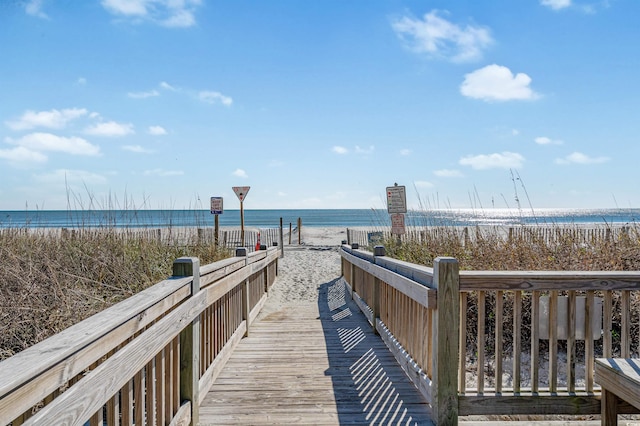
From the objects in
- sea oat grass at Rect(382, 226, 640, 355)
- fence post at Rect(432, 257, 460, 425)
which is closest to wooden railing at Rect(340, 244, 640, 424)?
fence post at Rect(432, 257, 460, 425)

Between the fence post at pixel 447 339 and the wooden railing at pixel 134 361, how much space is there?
1.53 meters

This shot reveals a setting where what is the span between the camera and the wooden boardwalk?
282 cm

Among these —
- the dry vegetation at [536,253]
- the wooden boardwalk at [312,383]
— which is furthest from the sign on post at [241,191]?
the wooden boardwalk at [312,383]

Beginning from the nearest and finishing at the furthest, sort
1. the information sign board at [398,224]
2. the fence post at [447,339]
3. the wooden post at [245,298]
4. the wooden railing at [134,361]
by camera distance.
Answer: the wooden railing at [134,361]
the fence post at [447,339]
the wooden post at [245,298]
the information sign board at [398,224]

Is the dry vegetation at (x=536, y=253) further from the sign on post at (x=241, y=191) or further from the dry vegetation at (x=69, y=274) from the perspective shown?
the sign on post at (x=241, y=191)

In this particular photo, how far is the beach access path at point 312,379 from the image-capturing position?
2.84m

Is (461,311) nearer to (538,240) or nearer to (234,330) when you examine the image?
(234,330)

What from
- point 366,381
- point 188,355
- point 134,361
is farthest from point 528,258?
point 134,361

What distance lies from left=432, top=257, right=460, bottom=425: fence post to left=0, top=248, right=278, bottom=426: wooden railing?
1526 mm

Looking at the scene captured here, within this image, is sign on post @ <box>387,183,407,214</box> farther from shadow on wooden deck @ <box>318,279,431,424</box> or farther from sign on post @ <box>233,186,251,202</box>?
sign on post @ <box>233,186,251,202</box>

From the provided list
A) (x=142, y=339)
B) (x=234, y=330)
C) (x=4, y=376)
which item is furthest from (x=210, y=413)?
(x=4, y=376)

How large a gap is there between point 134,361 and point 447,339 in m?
1.75

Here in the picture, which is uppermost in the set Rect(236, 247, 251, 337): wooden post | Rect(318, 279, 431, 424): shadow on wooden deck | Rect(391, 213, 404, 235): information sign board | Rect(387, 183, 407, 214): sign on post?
Rect(387, 183, 407, 214): sign on post

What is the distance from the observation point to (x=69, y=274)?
421cm
